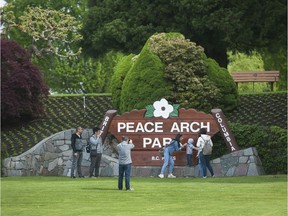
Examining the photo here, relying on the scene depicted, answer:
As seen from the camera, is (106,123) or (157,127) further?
(106,123)

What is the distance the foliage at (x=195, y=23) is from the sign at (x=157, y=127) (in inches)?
342

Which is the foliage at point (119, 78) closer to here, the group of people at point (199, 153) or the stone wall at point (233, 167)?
the stone wall at point (233, 167)

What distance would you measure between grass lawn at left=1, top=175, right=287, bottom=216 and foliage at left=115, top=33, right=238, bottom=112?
6.77 metres

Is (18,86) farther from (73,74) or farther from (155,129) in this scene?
(73,74)

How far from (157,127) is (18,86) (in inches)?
282

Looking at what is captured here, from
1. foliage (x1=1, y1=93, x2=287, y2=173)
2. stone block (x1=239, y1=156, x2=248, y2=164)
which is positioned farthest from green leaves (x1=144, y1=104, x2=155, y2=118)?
stone block (x1=239, y1=156, x2=248, y2=164)

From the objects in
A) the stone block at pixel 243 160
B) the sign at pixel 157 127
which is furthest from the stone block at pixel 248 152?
the sign at pixel 157 127

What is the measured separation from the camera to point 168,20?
142 ft

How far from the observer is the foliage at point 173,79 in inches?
1355

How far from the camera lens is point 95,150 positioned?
30.8m

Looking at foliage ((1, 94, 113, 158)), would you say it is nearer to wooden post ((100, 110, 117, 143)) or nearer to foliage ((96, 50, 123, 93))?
wooden post ((100, 110, 117, 143))

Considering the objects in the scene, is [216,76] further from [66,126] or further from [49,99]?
[49,99]

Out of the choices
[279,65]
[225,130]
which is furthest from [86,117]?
[279,65]

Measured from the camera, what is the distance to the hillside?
117 feet
